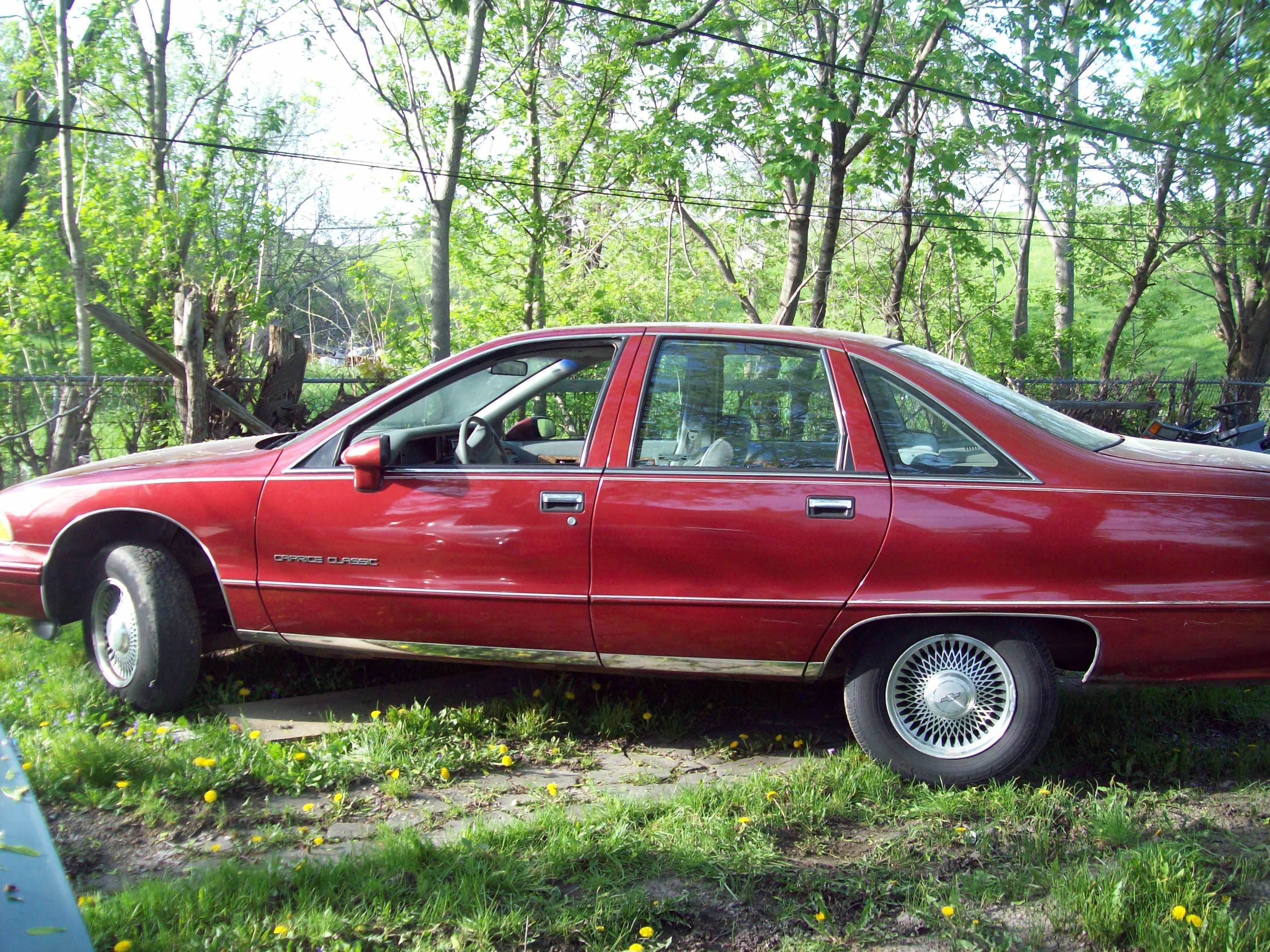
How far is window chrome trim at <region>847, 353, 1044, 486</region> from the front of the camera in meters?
3.39

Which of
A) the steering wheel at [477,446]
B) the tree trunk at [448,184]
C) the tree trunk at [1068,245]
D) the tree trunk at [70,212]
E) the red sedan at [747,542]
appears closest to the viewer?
the red sedan at [747,542]

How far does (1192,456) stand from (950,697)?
1228 millimetres

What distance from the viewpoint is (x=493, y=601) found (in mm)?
3729

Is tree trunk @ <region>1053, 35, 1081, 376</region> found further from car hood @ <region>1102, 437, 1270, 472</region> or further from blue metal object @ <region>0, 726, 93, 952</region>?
blue metal object @ <region>0, 726, 93, 952</region>

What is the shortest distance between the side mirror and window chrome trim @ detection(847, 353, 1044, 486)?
5.88 ft

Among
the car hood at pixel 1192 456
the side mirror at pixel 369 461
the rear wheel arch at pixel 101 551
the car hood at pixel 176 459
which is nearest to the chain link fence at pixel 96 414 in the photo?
the car hood at pixel 176 459

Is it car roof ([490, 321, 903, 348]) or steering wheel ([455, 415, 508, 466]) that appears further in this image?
steering wheel ([455, 415, 508, 466])

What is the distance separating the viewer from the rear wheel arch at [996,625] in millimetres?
3385

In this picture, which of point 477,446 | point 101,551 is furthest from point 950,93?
point 101,551

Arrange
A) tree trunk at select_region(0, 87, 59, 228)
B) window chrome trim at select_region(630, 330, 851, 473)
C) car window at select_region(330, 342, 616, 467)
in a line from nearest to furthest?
window chrome trim at select_region(630, 330, 851, 473) < car window at select_region(330, 342, 616, 467) < tree trunk at select_region(0, 87, 59, 228)

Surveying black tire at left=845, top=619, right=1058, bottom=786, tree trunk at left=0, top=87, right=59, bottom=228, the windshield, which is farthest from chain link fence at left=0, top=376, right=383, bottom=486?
tree trunk at left=0, top=87, right=59, bottom=228

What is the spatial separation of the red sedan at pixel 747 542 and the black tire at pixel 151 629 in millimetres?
11

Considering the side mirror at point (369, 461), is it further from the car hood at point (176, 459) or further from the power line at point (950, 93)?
the power line at point (950, 93)

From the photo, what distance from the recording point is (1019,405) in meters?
3.69
